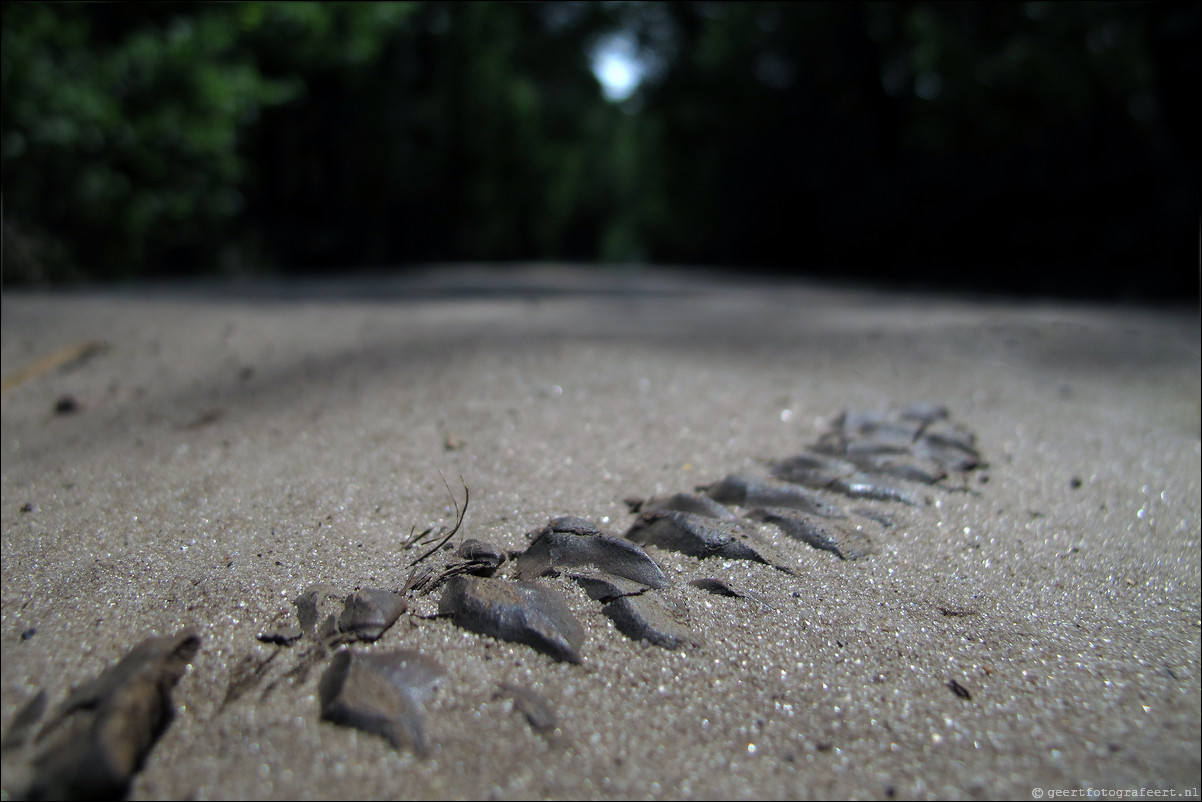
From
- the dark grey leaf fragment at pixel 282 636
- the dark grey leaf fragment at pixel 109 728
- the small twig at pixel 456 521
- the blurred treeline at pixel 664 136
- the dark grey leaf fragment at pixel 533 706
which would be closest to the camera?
the dark grey leaf fragment at pixel 109 728

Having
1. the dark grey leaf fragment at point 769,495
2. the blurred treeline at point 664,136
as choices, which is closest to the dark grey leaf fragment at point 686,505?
the dark grey leaf fragment at point 769,495

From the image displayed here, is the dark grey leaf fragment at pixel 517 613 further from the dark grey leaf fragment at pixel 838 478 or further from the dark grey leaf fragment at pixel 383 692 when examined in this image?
the dark grey leaf fragment at pixel 838 478

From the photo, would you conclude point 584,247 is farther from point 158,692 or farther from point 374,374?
point 158,692

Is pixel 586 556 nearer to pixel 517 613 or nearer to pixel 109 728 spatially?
pixel 517 613

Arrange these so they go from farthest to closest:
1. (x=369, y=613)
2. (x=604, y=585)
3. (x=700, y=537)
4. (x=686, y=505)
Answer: (x=686, y=505) → (x=700, y=537) → (x=604, y=585) → (x=369, y=613)

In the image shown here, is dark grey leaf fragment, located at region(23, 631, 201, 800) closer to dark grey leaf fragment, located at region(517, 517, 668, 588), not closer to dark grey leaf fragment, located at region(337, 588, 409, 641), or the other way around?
dark grey leaf fragment, located at region(337, 588, 409, 641)

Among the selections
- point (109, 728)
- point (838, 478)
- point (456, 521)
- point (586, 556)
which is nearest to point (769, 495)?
point (838, 478)

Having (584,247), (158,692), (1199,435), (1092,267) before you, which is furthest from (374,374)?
(584,247)
